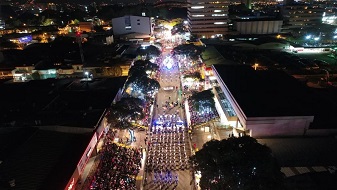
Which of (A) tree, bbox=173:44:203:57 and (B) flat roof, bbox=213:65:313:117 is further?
(A) tree, bbox=173:44:203:57

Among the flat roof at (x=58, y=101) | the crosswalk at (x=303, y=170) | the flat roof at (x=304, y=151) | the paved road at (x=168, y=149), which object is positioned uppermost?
the flat roof at (x=58, y=101)

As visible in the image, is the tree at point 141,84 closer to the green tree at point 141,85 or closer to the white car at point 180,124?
the green tree at point 141,85

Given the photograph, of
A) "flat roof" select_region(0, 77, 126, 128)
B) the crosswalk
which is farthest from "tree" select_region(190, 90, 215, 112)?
the crosswalk

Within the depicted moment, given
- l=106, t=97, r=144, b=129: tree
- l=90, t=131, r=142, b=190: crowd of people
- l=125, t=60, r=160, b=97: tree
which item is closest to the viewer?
l=90, t=131, r=142, b=190: crowd of people

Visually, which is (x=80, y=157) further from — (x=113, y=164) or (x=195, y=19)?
(x=195, y=19)

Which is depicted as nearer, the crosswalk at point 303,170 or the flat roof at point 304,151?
the crosswalk at point 303,170

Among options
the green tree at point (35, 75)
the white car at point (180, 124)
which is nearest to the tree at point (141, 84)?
the white car at point (180, 124)

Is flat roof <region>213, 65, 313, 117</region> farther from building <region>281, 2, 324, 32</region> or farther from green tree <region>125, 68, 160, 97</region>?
building <region>281, 2, 324, 32</region>
